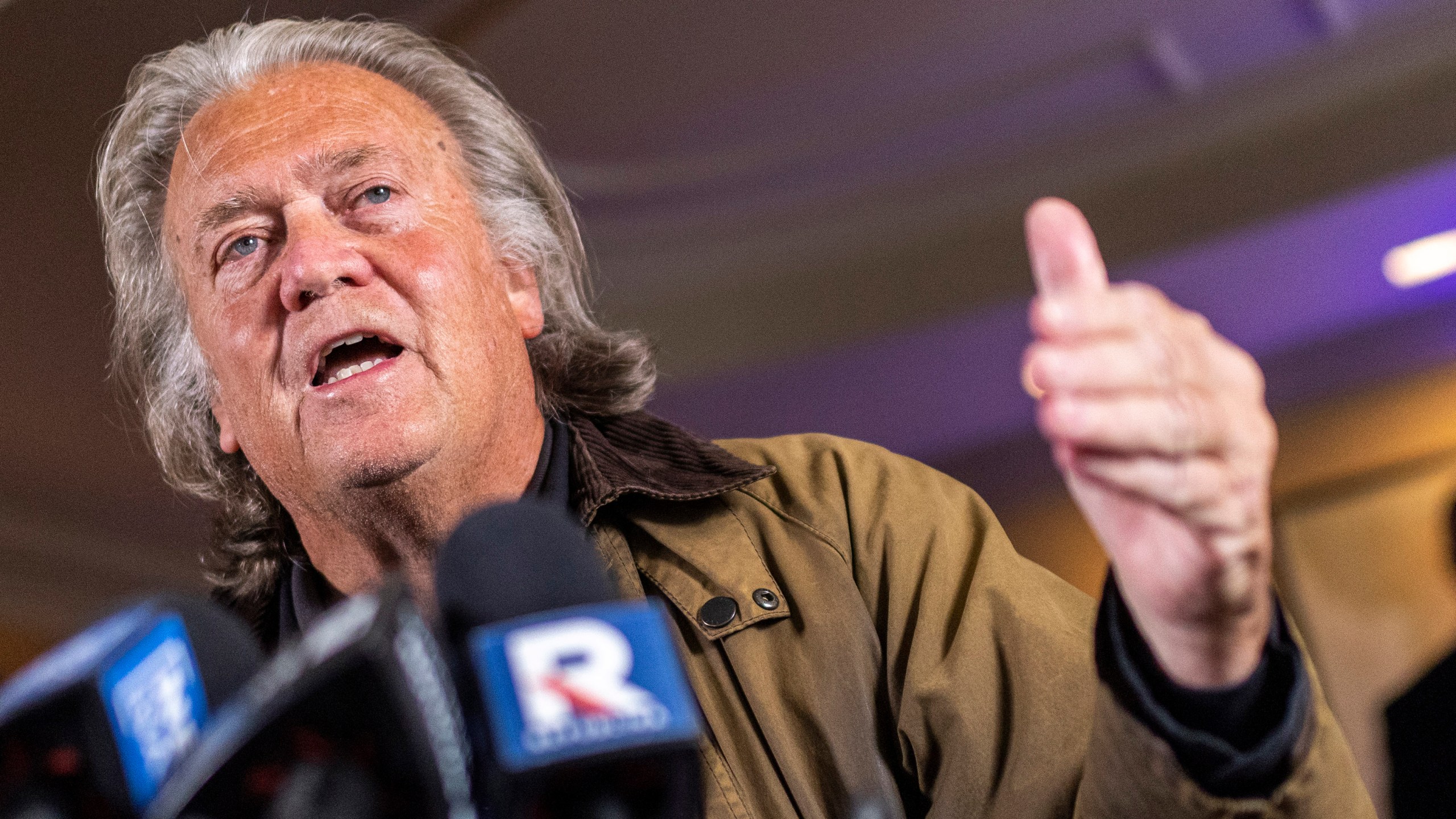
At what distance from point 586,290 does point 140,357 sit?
0.68m

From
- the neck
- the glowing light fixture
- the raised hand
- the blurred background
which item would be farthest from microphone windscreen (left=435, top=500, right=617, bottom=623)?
the glowing light fixture

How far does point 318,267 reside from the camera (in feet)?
4.12

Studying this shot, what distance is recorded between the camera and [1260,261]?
4.77 meters

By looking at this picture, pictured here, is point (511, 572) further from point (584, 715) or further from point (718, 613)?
point (718, 613)

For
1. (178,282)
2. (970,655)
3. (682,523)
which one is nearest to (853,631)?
(970,655)

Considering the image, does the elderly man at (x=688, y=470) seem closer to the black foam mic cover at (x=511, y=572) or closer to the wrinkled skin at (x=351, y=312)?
the wrinkled skin at (x=351, y=312)

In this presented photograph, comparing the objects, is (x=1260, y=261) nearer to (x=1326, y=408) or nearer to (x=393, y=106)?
(x=1326, y=408)

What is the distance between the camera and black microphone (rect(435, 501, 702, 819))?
0.52 meters

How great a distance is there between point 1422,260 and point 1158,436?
197 inches

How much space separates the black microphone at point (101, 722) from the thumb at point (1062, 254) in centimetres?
46

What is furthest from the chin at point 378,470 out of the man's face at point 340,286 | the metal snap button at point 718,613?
the metal snap button at point 718,613

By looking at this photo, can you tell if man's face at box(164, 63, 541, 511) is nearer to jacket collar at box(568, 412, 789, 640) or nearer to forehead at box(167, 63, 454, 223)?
forehead at box(167, 63, 454, 223)

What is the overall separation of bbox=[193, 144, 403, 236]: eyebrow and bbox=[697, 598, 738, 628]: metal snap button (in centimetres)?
63

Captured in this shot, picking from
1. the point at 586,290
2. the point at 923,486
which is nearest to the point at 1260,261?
the point at 586,290
